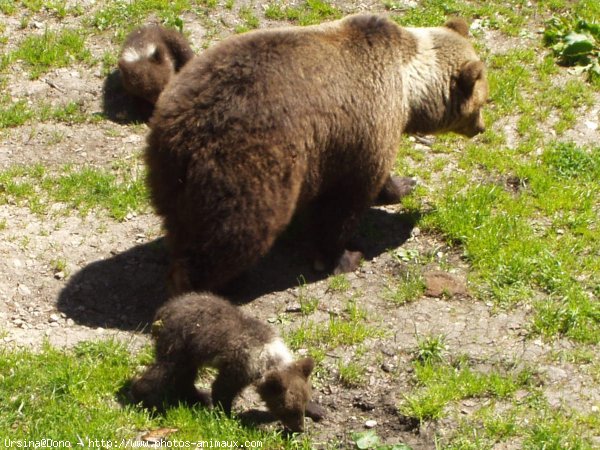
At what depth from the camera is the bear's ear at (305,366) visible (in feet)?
21.1

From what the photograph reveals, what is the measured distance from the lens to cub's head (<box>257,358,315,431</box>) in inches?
247

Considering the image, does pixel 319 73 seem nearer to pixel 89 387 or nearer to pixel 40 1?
pixel 89 387

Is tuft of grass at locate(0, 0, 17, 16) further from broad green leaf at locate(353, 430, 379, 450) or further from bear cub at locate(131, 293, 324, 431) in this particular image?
broad green leaf at locate(353, 430, 379, 450)

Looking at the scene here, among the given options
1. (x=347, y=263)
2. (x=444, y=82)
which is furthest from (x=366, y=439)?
(x=444, y=82)

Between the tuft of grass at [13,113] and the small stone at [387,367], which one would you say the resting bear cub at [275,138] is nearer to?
the small stone at [387,367]

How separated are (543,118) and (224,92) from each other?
4.60 metres

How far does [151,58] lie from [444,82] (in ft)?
10.8

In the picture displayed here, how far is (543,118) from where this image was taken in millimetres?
10352

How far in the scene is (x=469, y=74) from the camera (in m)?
8.77

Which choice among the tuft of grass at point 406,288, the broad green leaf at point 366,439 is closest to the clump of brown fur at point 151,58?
the tuft of grass at point 406,288

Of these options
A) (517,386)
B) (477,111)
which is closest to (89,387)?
(517,386)

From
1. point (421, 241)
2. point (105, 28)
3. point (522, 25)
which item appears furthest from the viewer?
point (522, 25)

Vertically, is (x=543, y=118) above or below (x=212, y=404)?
above

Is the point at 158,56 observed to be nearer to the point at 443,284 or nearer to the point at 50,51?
the point at 50,51
